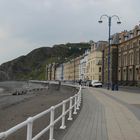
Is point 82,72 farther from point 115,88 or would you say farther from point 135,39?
point 115,88

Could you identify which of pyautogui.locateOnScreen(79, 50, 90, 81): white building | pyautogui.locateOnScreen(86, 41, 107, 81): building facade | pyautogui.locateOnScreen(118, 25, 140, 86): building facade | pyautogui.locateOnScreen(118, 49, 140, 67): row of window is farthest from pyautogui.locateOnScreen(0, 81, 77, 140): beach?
pyautogui.locateOnScreen(79, 50, 90, 81): white building

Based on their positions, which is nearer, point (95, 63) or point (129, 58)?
point (129, 58)

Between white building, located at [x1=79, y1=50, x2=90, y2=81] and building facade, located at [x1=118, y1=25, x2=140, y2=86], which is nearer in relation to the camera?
building facade, located at [x1=118, y1=25, x2=140, y2=86]

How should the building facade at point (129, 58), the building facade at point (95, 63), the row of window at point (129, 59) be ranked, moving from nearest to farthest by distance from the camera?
1. the building facade at point (129, 58)
2. the row of window at point (129, 59)
3. the building facade at point (95, 63)

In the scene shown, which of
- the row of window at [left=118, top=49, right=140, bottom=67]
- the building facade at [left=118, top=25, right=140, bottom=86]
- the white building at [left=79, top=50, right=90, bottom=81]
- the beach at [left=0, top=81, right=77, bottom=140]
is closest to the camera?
the beach at [left=0, top=81, right=77, bottom=140]

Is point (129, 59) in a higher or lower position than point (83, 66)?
lower

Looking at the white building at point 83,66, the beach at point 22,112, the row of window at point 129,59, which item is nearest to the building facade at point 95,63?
the white building at point 83,66

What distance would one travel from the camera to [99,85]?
319 feet

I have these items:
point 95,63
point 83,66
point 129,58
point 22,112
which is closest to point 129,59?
point 129,58

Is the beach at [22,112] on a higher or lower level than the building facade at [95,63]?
lower

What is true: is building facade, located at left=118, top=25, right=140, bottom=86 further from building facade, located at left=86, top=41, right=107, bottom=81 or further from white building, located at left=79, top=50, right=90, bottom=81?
white building, located at left=79, top=50, right=90, bottom=81

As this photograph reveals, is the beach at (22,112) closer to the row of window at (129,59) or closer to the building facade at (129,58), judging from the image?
the building facade at (129,58)

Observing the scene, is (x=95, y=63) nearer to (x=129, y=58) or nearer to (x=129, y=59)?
(x=129, y=58)

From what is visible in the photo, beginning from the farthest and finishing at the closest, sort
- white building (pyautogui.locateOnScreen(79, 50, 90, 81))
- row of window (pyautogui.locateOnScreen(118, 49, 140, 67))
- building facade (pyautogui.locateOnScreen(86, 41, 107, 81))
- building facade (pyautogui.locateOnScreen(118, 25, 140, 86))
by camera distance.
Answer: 1. white building (pyautogui.locateOnScreen(79, 50, 90, 81))
2. building facade (pyautogui.locateOnScreen(86, 41, 107, 81))
3. row of window (pyautogui.locateOnScreen(118, 49, 140, 67))
4. building facade (pyautogui.locateOnScreen(118, 25, 140, 86))
